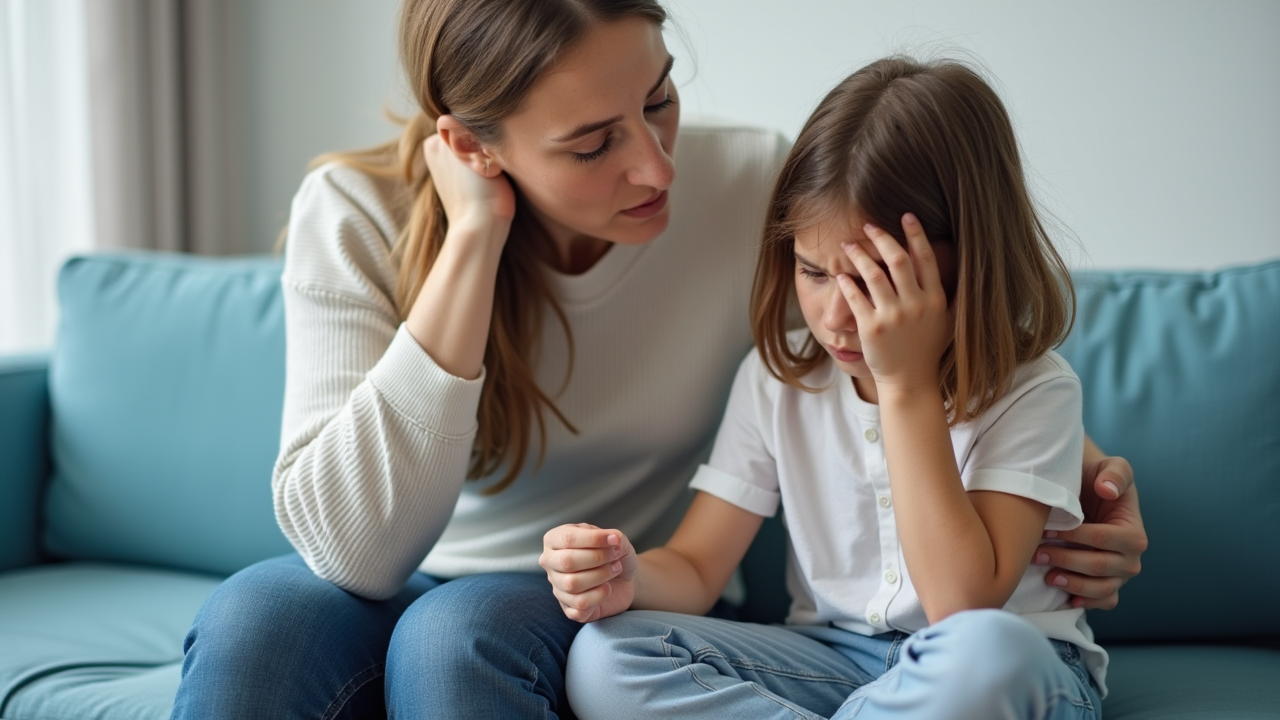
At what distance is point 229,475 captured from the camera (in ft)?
5.15

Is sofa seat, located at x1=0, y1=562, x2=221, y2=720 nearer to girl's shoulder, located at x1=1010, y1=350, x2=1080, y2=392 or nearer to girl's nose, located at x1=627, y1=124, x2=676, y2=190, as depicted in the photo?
girl's nose, located at x1=627, y1=124, x2=676, y2=190

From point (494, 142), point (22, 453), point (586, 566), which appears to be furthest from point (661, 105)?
point (22, 453)

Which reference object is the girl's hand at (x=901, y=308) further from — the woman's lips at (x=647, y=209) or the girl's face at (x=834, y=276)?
the woman's lips at (x=647, y=209)

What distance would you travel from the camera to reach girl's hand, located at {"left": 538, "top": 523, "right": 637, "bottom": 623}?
984mm

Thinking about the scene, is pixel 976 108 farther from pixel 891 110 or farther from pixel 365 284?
pixel 365 284

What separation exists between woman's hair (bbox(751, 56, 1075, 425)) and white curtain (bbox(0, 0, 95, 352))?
5.40 feet

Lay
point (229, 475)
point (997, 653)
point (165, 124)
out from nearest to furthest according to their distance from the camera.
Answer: point (997, 653) < point (229, 475) < point (165, 124)

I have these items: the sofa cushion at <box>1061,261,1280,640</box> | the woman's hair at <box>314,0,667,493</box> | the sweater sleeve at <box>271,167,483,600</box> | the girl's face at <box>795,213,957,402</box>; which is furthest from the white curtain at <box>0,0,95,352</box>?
the sofa cushion at <box>1061,261,1280,640</box>

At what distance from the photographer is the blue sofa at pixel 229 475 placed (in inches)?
48.1

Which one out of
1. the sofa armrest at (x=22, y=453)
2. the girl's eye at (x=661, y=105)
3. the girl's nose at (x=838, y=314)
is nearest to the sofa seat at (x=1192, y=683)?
the girl's nose at (x=838, y=314)

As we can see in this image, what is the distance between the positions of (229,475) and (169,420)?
134mm

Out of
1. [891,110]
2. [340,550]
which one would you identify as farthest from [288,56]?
[891,110]

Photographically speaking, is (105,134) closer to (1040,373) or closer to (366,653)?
(366,653)

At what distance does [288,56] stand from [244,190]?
0.32 meters
